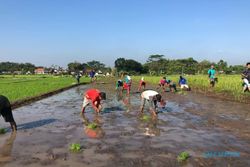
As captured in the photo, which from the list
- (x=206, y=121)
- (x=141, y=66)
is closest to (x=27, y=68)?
(x=141, y=66)

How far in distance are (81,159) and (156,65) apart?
111 metres

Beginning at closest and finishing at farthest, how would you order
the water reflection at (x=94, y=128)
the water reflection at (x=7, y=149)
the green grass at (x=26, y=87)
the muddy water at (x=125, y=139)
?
the muddy water at (x=125, y=139) → the water reflection at (x=7, y=149) → the water reflection at (x=94, y=128) → the green grass at (x=26, y=87)

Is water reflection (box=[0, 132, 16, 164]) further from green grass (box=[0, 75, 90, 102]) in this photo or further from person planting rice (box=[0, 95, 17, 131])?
green grass (box=[0, 75, 90, 102])

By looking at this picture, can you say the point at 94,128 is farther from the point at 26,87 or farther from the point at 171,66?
the point at 171,66

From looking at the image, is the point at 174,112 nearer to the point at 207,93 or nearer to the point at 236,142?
the point at 236,142

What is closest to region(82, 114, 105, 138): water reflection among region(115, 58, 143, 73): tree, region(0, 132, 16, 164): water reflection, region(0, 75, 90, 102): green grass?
region(0, 132, 16, 164): water reflection

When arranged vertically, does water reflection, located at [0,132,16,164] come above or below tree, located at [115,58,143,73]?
below

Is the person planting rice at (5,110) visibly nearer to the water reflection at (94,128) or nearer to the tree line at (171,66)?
the water reflection at (94,128)

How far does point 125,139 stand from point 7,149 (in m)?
3.06

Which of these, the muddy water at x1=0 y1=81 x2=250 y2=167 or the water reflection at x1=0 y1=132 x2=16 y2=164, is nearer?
the muddy water at x1=0 y1=81 x2=250 y2=167

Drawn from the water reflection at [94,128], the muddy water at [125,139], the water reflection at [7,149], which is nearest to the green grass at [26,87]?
the water reflection at [94,128]

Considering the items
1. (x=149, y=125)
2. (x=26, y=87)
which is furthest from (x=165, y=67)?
(x=149, y=125)

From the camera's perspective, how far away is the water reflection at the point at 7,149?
698 centimetres

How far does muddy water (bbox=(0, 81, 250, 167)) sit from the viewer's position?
688 cm
